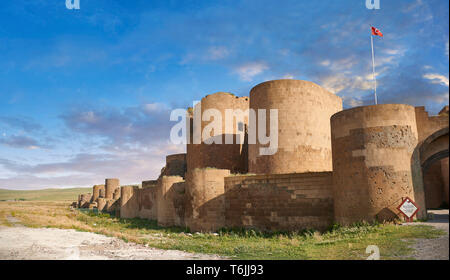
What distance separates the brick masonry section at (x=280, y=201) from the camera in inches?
595

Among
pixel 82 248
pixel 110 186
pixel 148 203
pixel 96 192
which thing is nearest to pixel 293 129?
pixel 82 248

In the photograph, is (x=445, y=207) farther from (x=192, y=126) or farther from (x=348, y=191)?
(x=192, y=126)

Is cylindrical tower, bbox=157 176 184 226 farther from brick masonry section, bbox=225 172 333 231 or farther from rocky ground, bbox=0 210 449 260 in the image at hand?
rocky ground, bbox=0 210 449 260

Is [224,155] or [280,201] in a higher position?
[224,155]

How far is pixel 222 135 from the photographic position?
2855 centimetres

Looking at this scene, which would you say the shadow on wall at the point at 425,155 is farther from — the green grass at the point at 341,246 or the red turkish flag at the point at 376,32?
the red turkish flag at the point at 376,32

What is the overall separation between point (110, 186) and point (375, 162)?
44240 mm

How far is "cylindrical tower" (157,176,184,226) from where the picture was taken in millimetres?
22094

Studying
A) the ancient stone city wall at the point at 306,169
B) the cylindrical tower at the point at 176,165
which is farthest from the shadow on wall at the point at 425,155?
the cylindrical tower at the point at 176,165

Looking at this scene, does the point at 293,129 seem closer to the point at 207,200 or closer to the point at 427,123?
the point at 207,200

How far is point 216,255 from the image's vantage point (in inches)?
430
